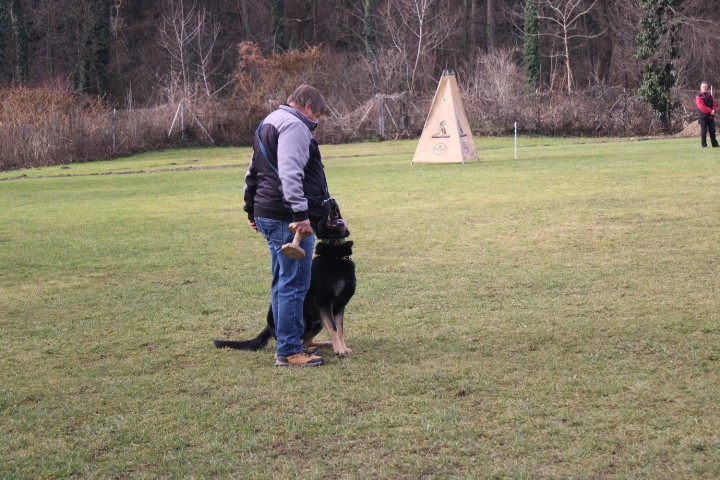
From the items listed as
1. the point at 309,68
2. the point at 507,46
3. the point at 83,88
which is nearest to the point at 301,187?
the point at 309,68

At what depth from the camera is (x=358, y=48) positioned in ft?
205

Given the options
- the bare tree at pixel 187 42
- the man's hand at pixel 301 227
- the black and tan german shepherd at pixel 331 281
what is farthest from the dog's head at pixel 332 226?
the bare tree at pixel 187 42

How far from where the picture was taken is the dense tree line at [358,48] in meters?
40.4

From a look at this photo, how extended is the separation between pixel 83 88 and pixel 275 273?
165 ft

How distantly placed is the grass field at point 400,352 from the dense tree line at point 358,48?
26.4 metres

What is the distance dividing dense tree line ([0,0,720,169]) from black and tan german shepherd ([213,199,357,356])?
108 ft

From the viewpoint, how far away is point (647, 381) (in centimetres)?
550

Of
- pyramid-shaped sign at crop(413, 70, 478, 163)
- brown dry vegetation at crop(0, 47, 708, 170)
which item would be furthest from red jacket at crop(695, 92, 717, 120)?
brown dry vegetation at crop(0, 47, 708, 170)

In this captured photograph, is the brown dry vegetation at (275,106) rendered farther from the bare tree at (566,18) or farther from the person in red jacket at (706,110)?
the person in red jacket at (706,110)

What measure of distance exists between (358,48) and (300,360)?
2278 inches

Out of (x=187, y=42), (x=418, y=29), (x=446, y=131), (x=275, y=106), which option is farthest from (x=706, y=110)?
(x=187, y=42)

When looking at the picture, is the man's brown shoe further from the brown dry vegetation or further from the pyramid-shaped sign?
the brown dry vegetation

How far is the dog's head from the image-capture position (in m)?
6.26

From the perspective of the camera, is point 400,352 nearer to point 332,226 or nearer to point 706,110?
point 332,226
